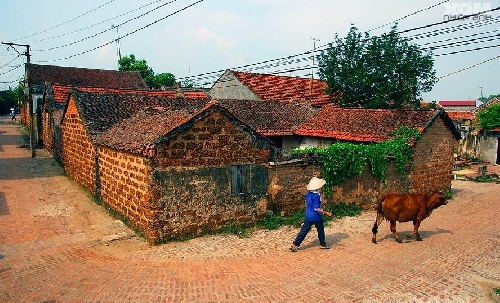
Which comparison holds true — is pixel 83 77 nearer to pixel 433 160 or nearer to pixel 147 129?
pixel 147 129

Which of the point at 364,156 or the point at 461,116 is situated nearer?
the point at 364,156

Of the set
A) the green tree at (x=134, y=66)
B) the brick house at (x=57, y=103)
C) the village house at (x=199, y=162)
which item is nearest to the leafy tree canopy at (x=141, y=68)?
the green tree at (x=134, y=66)

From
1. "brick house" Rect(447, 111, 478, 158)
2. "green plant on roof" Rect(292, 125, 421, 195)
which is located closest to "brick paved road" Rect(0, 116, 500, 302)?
"green plant on roof" Rect(292, 125, 421, 195)

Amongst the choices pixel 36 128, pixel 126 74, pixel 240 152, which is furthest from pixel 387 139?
pixel 126 74

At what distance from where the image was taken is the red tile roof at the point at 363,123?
1534 cm

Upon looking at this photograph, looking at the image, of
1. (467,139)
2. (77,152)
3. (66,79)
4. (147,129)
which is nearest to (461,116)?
(467,139)

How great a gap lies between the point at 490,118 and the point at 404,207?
22.7 meters

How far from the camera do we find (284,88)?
95.9ft

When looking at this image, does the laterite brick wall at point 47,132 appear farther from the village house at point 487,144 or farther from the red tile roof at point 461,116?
the red tile roof at point 461,116

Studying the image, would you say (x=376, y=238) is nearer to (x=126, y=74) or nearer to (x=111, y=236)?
(x=111, y=236)

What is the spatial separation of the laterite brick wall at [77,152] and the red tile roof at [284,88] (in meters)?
14.6

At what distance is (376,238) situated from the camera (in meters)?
10.0

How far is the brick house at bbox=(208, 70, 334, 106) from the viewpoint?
91.2ft

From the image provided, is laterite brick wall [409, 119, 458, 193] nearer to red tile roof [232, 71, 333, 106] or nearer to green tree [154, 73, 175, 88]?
red tile roof [232, 71, 333, 106]
